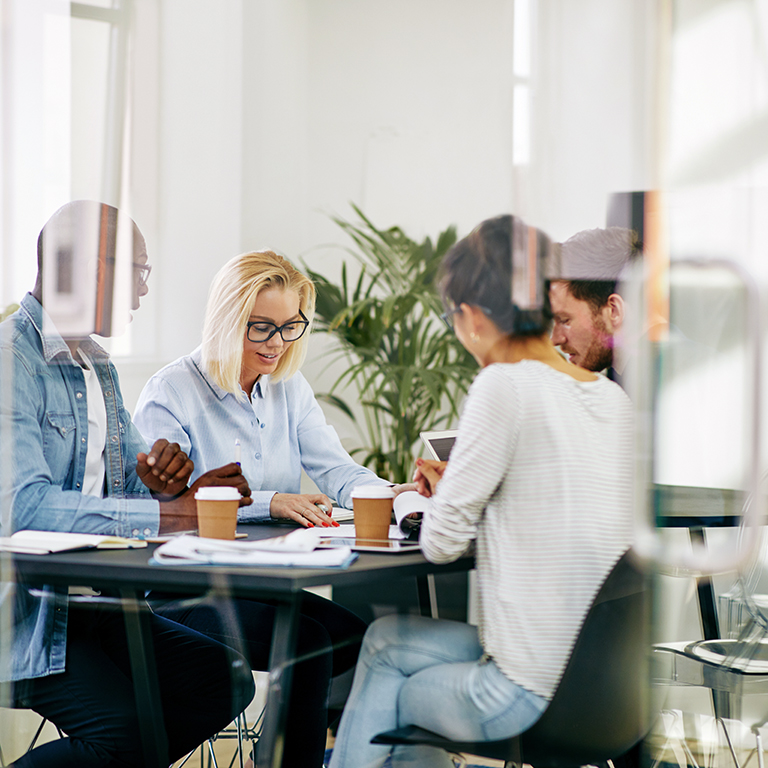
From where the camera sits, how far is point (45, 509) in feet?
5.11

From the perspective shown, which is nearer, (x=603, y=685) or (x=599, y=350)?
(x=603, y=685)

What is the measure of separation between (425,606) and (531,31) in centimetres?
106

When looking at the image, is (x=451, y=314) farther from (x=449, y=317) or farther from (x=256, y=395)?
(x=256, y=395)

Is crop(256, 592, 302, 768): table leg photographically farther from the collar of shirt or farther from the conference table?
the collar of shirt

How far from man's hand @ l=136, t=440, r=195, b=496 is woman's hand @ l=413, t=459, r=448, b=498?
447mm

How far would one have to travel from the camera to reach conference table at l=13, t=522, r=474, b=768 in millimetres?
1312

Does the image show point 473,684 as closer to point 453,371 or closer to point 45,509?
point 453,371

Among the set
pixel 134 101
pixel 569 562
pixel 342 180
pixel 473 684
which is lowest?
pixel 473 684

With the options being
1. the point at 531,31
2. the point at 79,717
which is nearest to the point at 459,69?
the point at 531,31

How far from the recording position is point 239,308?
1610 millimetres

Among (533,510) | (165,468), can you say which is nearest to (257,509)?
(165,468)

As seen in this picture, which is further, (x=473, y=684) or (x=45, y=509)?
(x=45, y=509)

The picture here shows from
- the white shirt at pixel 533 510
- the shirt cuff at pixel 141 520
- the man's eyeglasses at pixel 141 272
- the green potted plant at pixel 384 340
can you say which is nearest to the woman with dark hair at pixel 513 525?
the white shirt at pixel 533 510

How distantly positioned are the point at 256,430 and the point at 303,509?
0.61 ft
